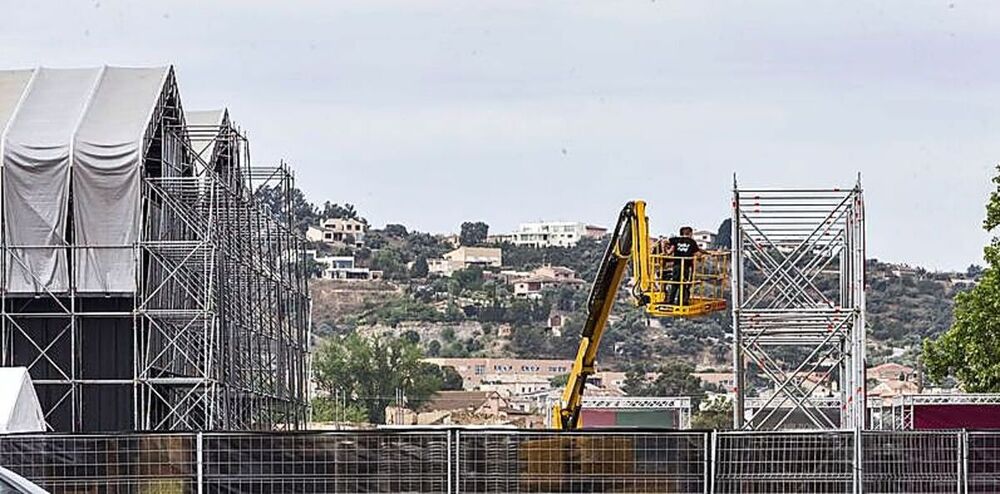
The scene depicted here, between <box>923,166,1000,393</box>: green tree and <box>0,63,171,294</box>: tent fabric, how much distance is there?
20.4 metres

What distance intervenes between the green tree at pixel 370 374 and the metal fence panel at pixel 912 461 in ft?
259

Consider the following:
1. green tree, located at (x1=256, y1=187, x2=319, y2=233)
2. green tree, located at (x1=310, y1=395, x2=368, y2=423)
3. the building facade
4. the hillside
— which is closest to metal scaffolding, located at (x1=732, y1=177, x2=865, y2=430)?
green tree, located at (x1=256, y1=187, x2=319, y2=233)

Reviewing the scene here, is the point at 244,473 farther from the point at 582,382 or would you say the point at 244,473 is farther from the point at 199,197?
the point at 199,197

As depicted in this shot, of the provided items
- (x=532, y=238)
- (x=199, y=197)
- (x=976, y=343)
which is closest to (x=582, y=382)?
(x=199, y=197)

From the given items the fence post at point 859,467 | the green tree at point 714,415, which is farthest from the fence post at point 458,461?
the green tree at point 714,415

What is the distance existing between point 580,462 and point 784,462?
2228 millimetres

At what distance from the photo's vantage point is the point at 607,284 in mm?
35281

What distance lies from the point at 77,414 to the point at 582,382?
10517 mm

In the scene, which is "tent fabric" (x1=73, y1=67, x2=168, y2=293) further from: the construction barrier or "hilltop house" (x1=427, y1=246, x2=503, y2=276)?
"hilltop house" (x1=427, y1=246, x2=503, y2=276)

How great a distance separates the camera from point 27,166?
119 feet

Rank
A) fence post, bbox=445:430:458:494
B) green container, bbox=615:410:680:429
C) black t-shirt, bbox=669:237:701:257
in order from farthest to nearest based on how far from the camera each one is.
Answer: green container, bbox=615:410:680:429 < black t-shirt, bbox=669:237:701:257 < fence post, bbox=445:430:458:494

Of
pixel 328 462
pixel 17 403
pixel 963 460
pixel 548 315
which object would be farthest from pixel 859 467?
pixel 548 315

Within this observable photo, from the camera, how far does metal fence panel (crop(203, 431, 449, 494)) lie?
18.8 metres

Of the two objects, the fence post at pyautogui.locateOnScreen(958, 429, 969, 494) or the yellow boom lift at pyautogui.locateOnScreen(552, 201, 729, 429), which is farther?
the yellow boom lift at pyautogui.locateOnScreen(552, 201, 729, 429)
